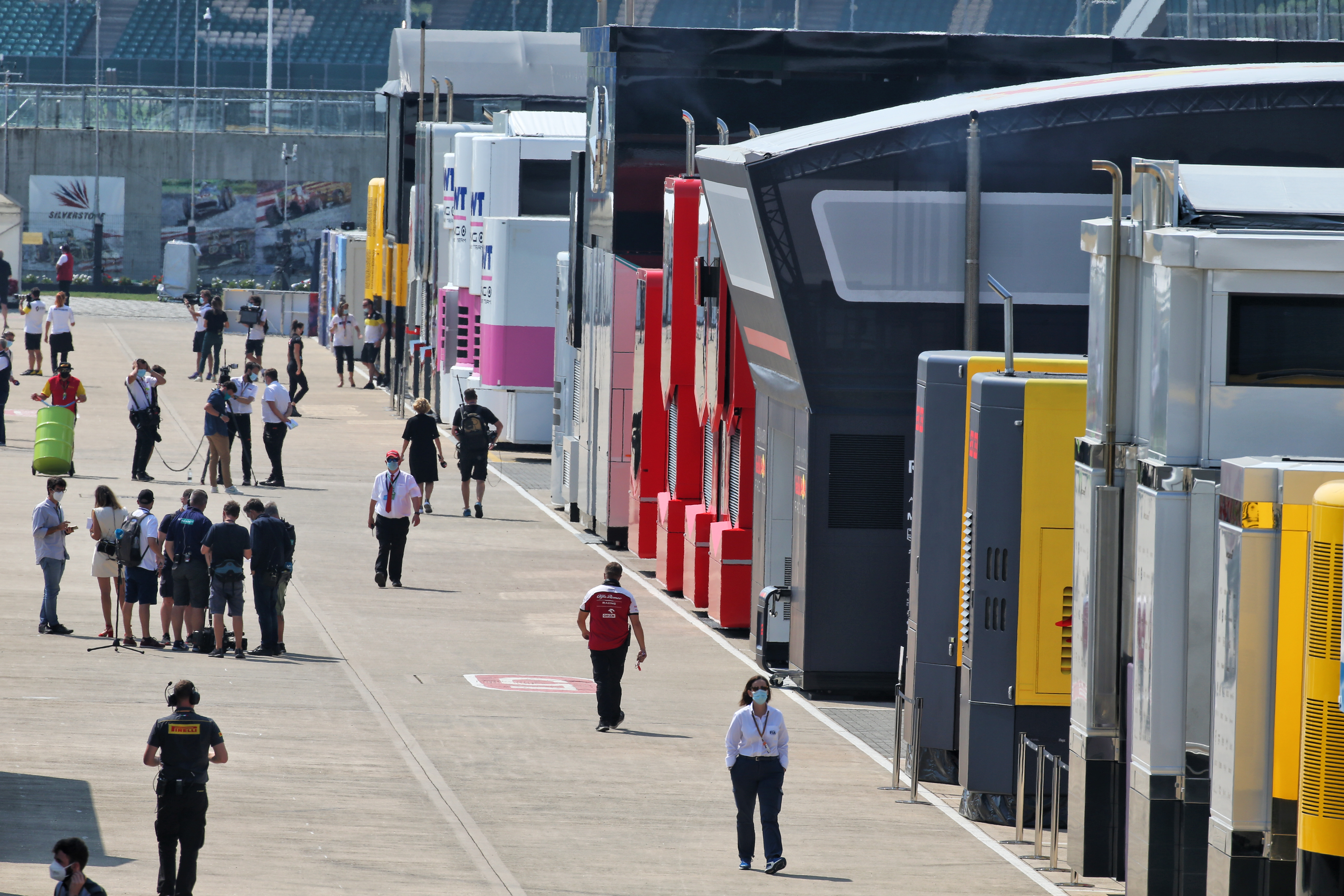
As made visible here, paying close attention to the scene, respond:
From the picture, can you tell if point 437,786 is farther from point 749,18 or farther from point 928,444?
point 749,18

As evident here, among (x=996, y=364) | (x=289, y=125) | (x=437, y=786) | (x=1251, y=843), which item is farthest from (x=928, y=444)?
(x=289, y=125)

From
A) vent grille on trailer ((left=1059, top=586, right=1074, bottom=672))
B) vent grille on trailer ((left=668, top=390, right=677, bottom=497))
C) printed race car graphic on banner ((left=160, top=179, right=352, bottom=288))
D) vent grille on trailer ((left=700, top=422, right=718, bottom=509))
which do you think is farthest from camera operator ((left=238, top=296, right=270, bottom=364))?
printed race car graphic on banner ((left=160, top=179, right=352, bottom=288))

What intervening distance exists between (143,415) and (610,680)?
1365cm

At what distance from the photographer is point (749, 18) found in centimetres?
7188

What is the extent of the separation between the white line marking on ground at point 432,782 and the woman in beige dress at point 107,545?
192 centimetres

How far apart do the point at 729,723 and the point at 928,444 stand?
2.89 m

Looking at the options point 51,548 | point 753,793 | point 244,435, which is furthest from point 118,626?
point 244,435

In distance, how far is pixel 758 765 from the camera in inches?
457

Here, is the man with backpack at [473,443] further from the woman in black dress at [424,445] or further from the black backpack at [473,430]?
the woman in black dress at [424,445]

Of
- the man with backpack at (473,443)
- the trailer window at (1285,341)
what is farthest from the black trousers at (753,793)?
the man with backpack at (473,443)

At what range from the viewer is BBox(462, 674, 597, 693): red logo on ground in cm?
1667

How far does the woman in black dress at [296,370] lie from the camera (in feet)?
120

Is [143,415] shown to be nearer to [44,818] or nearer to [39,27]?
[44,818]

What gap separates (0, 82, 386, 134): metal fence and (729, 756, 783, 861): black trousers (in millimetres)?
54231
